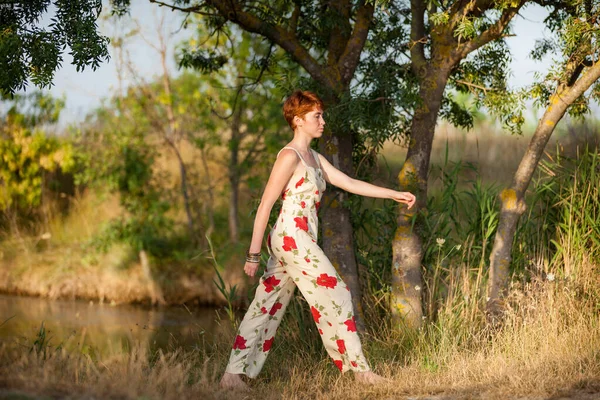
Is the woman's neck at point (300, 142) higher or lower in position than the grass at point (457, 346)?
higher

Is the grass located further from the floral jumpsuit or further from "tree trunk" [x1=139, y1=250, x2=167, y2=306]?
"tree trunk" [x1=139, y1=250, x2=167, y2=306]

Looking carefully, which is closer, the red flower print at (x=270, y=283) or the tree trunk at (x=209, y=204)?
the red flower print at (x=270, y=283)

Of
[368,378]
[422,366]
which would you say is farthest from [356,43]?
[368,378]

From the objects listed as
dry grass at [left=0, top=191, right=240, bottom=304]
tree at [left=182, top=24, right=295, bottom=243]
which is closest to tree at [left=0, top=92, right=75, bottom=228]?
dry grass at [left=0, top=191, right=240, bottom=304]

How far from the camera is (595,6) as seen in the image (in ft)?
18.9

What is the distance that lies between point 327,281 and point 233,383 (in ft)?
2.99

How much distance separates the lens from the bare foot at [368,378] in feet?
15.5

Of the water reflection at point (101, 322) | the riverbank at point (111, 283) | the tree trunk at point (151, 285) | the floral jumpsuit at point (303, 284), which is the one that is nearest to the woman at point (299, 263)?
the floral jumpsuit at point (303, 284)

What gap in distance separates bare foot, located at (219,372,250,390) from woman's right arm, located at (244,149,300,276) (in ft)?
2.43

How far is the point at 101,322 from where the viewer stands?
391 inches

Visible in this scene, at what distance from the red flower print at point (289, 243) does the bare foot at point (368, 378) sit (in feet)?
3.03

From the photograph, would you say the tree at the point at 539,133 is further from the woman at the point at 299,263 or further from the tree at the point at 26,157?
the tree at the point at 26,157

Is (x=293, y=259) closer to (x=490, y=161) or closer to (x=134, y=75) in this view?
(x=134, y=75)

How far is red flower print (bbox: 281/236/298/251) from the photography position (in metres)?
4.61
